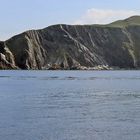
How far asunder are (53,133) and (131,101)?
30599 mm

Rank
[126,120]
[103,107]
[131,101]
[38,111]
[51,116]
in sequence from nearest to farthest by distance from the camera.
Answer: [126,120], [51,116], [38,111], [103,107], [131,101]

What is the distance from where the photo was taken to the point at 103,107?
6131cm

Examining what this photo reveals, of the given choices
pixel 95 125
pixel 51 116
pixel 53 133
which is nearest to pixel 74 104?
pixel 51 116

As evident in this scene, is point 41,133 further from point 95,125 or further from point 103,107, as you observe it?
point 103,107

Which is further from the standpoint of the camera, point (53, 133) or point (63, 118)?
point (63, 118)

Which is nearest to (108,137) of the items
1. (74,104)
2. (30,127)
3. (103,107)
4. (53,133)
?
(53,133)

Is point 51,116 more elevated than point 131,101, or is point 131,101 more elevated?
point 51,116

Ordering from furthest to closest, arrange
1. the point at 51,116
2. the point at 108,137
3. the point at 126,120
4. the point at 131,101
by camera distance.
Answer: the point at 131,101, the point at 51,116, the point at 126,120, the point at 108,137

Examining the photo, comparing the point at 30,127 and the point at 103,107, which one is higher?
the point at 30,127

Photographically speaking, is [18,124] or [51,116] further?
[51,116]

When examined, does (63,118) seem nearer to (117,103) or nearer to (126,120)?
(126,120)

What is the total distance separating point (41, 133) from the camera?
41062mm

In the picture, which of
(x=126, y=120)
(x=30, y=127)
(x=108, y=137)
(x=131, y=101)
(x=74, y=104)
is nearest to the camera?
(x=108, y=137)

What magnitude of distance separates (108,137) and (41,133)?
Result: 5539mm
